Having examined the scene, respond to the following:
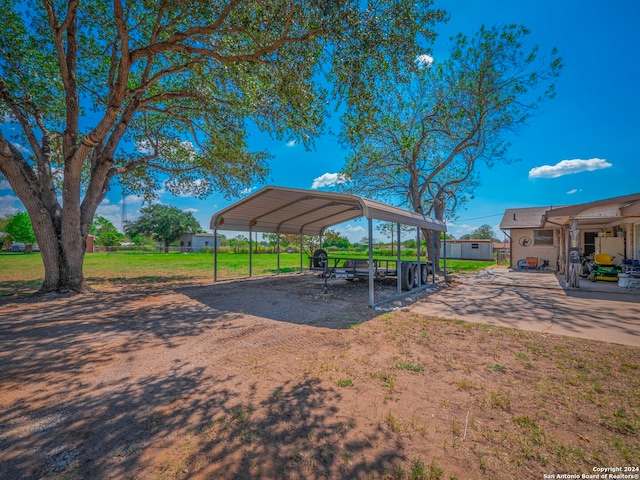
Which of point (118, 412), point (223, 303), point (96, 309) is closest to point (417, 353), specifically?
point (118, 412)

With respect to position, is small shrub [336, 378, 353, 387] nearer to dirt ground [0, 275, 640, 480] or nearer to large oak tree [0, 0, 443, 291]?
dirt ground [0, 275, 640, 480]

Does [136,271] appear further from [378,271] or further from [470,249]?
[470,249]

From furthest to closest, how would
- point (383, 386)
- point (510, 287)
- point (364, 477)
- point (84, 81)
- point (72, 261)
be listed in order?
1. point (510, 287)
2. point (84, 81)
3. point (72, 261)
4. point (383, 386)
5. point (364, 477)

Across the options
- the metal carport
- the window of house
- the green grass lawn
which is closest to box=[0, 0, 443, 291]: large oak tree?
the metal carport

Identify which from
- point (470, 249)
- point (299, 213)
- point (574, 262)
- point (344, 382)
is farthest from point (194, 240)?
point (344, 382)

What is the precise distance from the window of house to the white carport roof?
1139cm

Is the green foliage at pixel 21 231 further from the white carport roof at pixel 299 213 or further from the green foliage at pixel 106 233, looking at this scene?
the white carport roof at pixel 299 213

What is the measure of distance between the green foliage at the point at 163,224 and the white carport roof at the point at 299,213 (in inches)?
1739

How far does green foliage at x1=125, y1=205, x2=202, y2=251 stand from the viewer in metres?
50.3

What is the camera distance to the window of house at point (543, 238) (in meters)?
17.9

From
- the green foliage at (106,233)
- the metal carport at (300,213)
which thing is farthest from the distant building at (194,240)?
the metal carport at (300,213)

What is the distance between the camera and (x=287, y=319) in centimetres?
580

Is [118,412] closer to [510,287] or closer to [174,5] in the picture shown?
[174,5]

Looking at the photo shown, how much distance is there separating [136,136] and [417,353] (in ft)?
42.8
